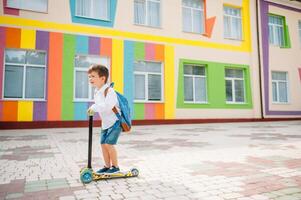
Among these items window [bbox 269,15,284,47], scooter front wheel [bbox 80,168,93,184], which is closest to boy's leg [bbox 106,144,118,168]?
scooter front wheel [bbox 80,168,93,184]

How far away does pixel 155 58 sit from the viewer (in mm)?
13516

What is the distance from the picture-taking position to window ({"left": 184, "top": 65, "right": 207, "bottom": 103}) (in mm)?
14398

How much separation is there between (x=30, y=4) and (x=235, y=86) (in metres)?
11.5

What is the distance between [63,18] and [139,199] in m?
10.8

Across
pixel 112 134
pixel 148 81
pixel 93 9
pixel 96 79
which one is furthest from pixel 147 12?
pixel 112 134

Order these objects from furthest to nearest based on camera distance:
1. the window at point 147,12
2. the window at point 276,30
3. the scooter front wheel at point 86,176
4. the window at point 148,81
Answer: the window at point 276,30 < the window at point 147,12 < the window at point 148,81 < the scooter front wheel at point 86,176

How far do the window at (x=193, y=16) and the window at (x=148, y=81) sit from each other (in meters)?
3.06

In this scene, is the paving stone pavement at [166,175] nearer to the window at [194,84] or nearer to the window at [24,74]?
the window at [24,74]

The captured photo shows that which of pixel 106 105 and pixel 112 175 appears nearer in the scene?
pixel 106 105

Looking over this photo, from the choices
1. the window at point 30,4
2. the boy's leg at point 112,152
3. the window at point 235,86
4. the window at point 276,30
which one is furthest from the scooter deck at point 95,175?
the window at point 276,30

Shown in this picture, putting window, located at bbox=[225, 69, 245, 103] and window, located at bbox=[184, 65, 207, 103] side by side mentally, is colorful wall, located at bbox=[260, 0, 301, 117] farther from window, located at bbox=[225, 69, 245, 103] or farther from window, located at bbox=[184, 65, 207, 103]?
window, located at bbox=[184, 65, 207, 103]

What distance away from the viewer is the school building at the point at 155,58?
1112 cm

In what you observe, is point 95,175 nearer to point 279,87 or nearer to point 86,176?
point 86,176

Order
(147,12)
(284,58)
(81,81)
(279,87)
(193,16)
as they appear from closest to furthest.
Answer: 1. (81,81)
2. (147,12)
3. (193,16)
4. (279,87)
5. (284,58)
